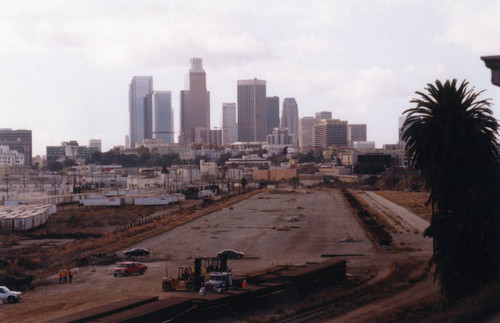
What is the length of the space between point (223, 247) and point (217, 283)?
9065 millimetres

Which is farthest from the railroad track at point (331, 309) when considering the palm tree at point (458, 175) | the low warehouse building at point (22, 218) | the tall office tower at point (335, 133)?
the tall office tower at point (335, 133)

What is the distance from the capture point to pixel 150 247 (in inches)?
888

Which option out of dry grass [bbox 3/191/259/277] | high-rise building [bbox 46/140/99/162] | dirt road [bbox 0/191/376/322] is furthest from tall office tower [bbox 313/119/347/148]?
dry grass [bbox 3/191/259/277]

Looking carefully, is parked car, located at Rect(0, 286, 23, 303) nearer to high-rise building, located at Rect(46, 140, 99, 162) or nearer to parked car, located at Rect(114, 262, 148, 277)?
parked car, located at Rect(114, 262, 148, 277)

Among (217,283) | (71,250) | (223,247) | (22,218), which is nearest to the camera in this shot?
(217,283)

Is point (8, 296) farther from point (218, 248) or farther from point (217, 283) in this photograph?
point (218, 248)

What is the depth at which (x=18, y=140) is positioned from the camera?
134 m

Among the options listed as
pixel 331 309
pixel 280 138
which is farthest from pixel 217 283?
pixel 280 138

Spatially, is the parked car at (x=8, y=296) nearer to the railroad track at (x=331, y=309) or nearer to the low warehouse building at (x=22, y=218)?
the railroad track at (x=331, y=309)

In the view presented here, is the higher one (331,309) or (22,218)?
(22,218)

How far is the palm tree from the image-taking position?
411 inches

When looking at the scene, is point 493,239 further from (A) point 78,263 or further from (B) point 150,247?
(B) point 150,247

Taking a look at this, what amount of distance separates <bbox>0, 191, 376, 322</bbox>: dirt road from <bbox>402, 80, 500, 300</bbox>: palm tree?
6.02 m

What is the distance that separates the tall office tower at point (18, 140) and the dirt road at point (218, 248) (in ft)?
338
